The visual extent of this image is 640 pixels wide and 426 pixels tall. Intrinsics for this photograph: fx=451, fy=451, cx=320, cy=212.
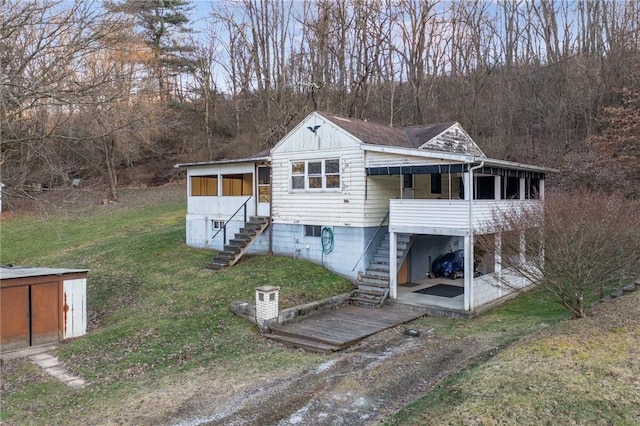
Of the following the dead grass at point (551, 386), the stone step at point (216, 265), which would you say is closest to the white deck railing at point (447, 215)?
the dead grass at point (551, 386)

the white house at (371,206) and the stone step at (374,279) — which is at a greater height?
the white house at (371,206)

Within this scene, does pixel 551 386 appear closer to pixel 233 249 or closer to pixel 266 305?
pixel 266 305

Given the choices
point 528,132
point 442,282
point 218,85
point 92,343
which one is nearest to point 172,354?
point 92,343

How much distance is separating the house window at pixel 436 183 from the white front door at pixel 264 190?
6.13m

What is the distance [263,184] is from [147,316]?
7.07 meters

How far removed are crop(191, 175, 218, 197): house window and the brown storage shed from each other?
891 cm

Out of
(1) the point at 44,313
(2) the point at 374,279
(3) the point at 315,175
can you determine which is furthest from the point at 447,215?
(1) the point at 44,313

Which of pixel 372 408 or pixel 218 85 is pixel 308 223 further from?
pixel 218 85

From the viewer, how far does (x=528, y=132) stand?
27.0 meters

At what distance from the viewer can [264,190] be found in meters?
17.3

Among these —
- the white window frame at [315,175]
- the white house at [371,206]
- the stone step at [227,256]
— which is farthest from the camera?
the stone step at [227,256]

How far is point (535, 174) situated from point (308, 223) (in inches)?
348

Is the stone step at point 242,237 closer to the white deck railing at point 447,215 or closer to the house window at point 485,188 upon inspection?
the white deck railing at point 447,215

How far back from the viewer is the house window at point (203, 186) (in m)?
20.0
